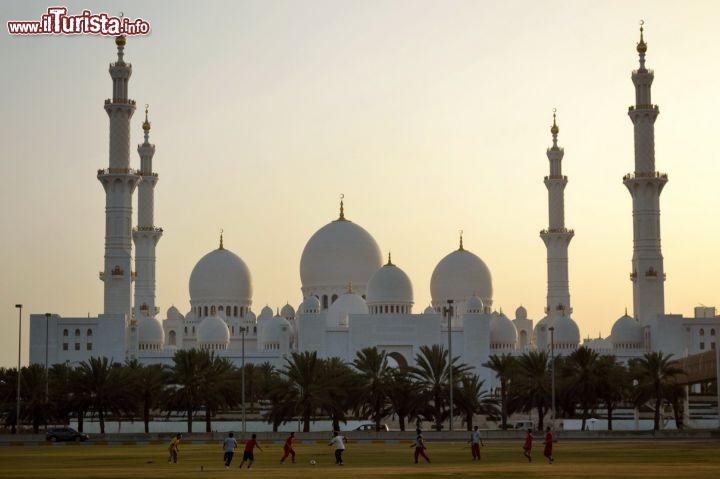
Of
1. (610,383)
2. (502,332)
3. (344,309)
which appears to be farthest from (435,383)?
(502,332)

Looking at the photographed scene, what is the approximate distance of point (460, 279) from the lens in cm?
9475

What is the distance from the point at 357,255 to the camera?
94.2 meters

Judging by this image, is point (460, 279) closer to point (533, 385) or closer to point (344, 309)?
point (344, 309)

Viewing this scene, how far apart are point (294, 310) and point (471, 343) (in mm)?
20449

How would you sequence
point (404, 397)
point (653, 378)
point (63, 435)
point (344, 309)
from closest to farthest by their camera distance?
point (63, 435)
point (404, 397)
point (653, 378)
point (344, 309)

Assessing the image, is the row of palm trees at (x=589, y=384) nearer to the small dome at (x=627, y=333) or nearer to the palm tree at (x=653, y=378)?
the palm tree at (x=653, y=378)

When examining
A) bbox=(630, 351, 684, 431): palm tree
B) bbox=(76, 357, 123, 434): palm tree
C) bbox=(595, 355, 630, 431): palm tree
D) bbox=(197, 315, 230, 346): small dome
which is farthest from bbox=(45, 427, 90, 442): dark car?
bbox=(197, 315, 230, 346): small dome

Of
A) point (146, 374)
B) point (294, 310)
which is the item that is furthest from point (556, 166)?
point (146, 374)

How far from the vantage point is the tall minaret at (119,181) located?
3268 inches

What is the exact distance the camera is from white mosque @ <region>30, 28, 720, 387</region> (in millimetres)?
84250

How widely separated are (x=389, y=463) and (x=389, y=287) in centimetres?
5156

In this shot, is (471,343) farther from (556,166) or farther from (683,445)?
(683,445)

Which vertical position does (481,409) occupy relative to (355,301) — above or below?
below

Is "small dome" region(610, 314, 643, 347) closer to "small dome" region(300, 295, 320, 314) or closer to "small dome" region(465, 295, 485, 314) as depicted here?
"small dome" region(465, 295, 485, 314)
